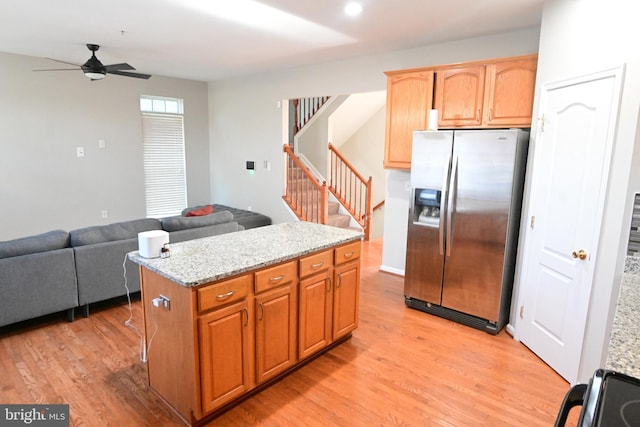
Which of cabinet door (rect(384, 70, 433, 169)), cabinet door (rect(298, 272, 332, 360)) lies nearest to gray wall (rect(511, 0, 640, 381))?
cabinet door (rect(384, 70, 433, 169))

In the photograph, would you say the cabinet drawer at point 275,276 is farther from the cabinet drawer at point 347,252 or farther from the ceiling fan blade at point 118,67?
the ceiling fan blade at point 118,67

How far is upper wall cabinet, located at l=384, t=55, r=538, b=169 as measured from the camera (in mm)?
3273

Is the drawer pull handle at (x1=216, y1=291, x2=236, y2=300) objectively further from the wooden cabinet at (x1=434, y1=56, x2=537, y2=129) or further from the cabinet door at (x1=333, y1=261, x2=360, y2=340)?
the wooden cabinet at (x1=434, y1=56, x2=537, y2=129)

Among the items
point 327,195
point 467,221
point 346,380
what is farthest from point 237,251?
point 327,195

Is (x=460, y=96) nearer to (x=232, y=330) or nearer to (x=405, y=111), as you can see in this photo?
(x=405, y=111)

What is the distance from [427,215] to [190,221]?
2.40 metres

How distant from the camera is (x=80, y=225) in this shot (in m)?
5.97

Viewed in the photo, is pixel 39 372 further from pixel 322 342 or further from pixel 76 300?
pixel 322 342

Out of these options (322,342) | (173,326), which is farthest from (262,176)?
(173,326)

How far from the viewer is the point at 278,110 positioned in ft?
19.8

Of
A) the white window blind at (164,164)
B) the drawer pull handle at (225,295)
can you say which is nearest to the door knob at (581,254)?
the drawer pull handle at (225,295)

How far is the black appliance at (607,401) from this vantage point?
2.60ft

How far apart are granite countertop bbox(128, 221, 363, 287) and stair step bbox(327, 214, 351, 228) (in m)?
3.23

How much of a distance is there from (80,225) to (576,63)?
6.60 meters
